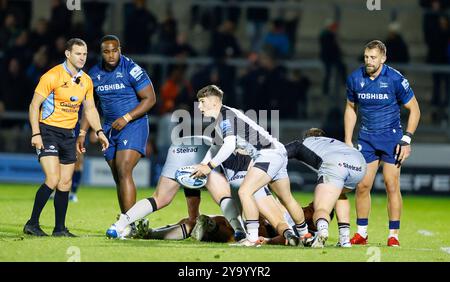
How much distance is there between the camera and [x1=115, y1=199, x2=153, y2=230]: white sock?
10.8 metres

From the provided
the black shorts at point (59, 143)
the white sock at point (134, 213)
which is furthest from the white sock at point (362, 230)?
the black shorts at point (59, 143)

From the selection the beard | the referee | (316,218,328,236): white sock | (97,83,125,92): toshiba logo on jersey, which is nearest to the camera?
(316,218,328,236): white sock

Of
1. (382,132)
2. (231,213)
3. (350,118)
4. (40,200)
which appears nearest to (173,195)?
(231,213)

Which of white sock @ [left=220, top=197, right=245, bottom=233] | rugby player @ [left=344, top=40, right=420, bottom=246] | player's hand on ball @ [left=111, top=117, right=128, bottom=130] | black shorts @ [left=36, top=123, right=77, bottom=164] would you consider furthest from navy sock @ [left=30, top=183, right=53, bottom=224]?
rugby player @ [left=344, top=40, right=420, bottom=246]

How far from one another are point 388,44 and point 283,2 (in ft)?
9.03

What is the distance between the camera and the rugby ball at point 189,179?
35.2ft

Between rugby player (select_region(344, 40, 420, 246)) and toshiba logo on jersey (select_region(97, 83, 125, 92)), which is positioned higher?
toshiba logo on jersey (select_region(97, 83, 125, 92))

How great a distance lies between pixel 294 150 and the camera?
35.5 feet

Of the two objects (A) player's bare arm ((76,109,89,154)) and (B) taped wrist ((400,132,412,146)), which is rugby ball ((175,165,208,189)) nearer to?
(A) player's bare arm ((76,109,89,154))

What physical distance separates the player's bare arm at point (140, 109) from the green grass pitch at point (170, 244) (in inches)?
51.0

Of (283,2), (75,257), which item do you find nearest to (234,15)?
(283,2)

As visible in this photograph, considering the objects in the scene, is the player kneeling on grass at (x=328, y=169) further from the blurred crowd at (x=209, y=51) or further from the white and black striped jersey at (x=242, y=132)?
the blurred crowd at (x=209, y=51)

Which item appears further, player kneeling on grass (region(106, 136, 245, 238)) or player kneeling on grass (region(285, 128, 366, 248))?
player kneeling on grass (region(106, 136, 245, 238))

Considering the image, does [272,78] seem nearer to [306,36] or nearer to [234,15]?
[234,15]
